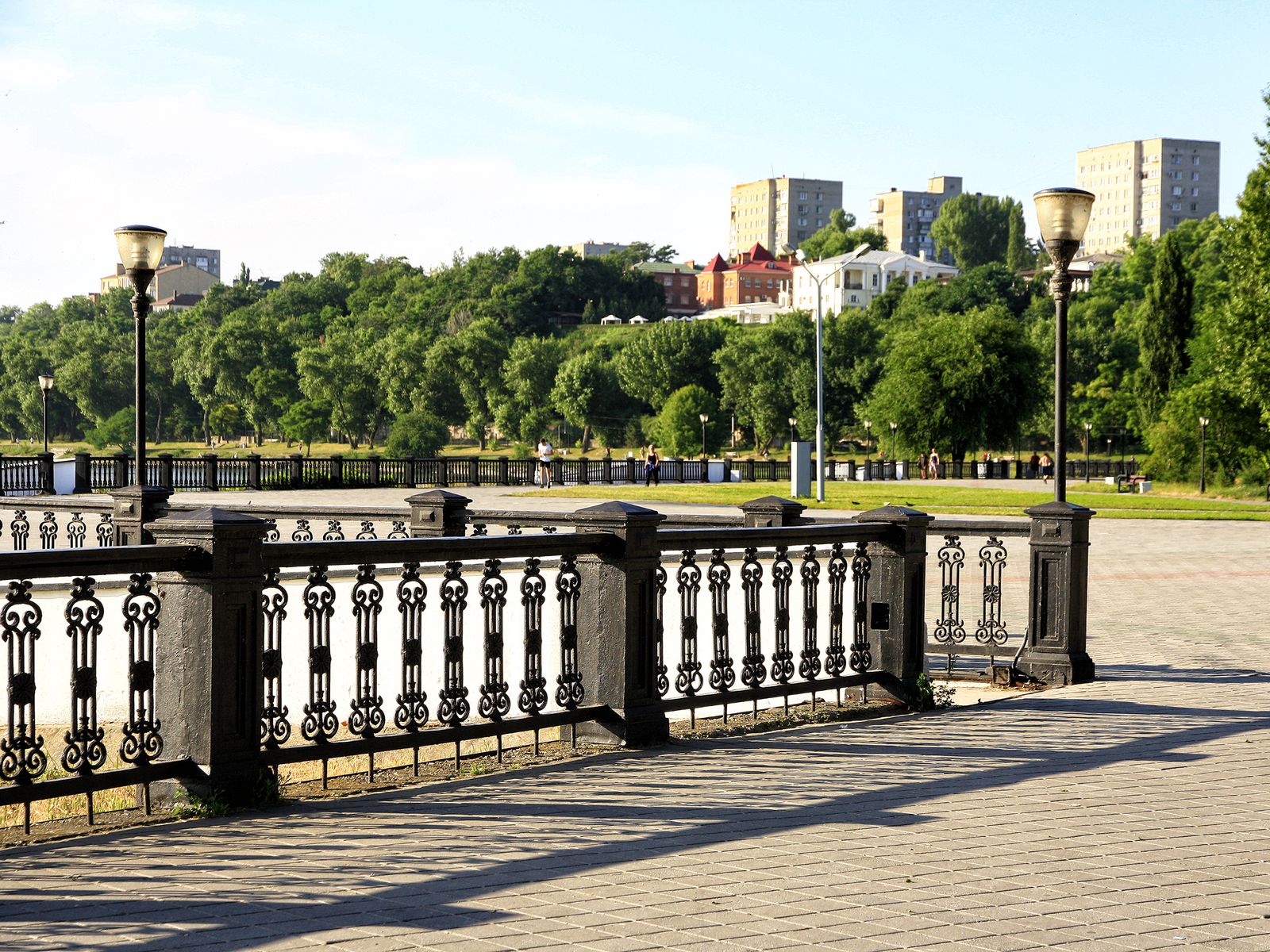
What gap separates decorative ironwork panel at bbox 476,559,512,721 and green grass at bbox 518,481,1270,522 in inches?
1090

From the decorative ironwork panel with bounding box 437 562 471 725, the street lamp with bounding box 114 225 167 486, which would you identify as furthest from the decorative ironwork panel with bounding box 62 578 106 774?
the street lamp with bounding box 114 225 167 486

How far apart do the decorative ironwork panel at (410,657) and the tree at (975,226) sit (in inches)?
7698

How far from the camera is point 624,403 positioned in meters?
125

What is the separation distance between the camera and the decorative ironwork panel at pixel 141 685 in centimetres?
652

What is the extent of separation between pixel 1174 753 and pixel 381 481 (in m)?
42.6

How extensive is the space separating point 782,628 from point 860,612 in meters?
0.92

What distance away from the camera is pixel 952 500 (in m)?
43.4

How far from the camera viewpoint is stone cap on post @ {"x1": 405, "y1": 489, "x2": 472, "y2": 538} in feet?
50.0

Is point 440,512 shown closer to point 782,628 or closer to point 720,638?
point 782,628

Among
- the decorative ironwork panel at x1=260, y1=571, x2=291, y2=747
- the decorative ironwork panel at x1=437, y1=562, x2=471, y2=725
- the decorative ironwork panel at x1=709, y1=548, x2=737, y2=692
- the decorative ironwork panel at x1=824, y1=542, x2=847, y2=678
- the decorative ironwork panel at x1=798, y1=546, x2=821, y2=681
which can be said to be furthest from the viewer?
the decorative ironwork panel at x1=824, y1=542, x2=847, y2=678

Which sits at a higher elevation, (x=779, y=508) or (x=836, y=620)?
(x=779, y=508)

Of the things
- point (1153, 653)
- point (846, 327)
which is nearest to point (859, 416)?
point (846, 327)

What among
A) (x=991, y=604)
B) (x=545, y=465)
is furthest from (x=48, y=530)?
(x=545, y=465)

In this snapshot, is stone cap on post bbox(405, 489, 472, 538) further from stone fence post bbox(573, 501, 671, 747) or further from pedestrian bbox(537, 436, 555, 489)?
pedestrian bbox(537, 436, 555, 489)
